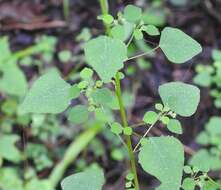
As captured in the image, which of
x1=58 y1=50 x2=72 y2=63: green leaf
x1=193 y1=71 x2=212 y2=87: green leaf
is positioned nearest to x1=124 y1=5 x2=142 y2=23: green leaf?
x1=193 y1=71 x2=212 y2=87: green leaf

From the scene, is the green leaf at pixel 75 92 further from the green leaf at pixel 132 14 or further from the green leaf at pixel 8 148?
the green leaf at pixel 8 148

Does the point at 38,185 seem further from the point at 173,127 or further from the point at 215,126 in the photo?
the point at 173,127

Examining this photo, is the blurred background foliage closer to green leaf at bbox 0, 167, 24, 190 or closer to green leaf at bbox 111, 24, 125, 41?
green leaf at bbox 0, 167, 24, 190

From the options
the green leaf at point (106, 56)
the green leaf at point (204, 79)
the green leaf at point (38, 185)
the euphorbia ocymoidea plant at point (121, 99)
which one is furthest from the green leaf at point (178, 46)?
the green leaf at point (38, 185)

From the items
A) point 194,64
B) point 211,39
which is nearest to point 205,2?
point 211,39

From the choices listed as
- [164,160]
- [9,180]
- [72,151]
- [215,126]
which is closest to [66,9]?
[72,151]

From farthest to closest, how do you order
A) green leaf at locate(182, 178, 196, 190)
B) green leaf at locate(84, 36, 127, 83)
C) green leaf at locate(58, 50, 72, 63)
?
1. green leaf at locate(58, 50, 72, 63)
2. green leaf at locate(182, 178, 196, 190)
3. green leaf at locate(84, 36, 127, 83)
